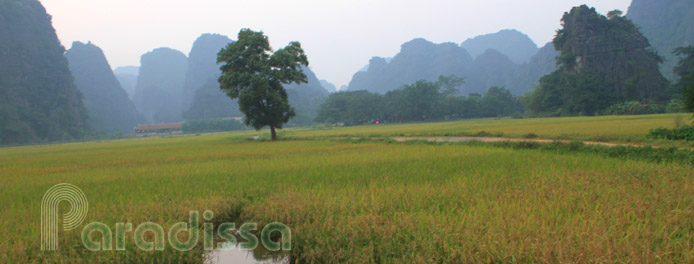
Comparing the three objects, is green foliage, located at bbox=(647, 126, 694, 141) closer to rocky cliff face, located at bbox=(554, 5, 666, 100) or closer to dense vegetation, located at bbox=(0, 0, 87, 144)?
rocky cliff face, located at bbox=(554, 5, 666, 100)

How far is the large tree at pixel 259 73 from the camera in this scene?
2211 centimetres

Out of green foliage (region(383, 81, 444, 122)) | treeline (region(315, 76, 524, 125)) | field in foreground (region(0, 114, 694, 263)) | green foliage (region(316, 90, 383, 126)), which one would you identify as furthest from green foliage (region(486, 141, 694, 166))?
green foliage (region(316, 90, 383, 126))

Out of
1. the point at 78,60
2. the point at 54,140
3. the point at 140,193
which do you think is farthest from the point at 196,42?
the point at 140,193

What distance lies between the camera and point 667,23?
7706cm

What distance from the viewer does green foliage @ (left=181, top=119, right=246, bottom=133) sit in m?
74.4

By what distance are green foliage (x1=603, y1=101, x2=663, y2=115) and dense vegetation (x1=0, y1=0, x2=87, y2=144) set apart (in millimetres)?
82934

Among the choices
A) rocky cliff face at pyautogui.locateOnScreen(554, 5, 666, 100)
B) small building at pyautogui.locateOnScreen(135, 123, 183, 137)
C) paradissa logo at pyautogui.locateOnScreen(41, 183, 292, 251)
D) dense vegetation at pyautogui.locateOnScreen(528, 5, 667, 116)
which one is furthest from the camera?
small building at pyautogui.locateOnScreen(135, 123, 183, 137)

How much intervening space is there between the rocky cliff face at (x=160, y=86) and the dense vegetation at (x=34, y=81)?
63531 mm

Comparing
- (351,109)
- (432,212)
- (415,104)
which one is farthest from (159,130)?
(432,212)

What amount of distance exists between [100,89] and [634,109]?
138038 millimetres

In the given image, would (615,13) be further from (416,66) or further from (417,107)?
(416,66)

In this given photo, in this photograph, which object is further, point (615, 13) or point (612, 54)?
point (615, 13)

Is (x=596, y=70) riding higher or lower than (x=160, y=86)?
lower

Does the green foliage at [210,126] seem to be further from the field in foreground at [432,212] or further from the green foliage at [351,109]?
the field in foreground at [432,212]
